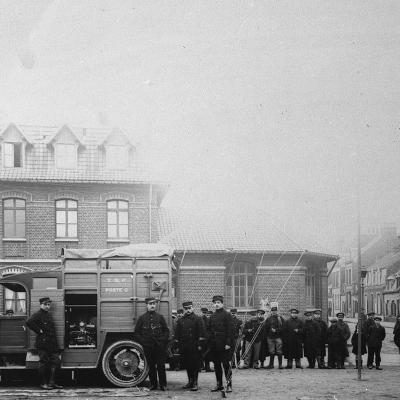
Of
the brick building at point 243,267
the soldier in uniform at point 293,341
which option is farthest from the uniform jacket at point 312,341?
the brick building at point 243,267

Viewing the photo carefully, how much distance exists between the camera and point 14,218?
2991 cm

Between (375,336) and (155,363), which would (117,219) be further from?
(155,363)

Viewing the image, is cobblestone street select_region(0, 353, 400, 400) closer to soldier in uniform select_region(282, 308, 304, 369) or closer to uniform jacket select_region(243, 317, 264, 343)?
soldier in uniform select_region(282, 308, 304, 369)

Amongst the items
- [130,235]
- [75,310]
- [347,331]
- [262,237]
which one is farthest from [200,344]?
[262,237]

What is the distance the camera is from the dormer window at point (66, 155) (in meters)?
30.8

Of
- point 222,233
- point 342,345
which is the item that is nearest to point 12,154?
point 222,233

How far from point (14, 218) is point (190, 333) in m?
18.1

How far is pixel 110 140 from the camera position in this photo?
31.4m

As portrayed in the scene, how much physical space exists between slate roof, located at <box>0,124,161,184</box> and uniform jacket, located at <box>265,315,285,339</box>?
1243 centimetres

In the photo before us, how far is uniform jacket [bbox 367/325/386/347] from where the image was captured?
61.2ft

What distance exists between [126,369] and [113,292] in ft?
4.87

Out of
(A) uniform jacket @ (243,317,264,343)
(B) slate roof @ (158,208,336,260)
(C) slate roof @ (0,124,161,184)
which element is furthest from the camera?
(B) slate roof @ (158,208,336,260)

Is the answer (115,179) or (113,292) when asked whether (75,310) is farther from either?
(115,179)

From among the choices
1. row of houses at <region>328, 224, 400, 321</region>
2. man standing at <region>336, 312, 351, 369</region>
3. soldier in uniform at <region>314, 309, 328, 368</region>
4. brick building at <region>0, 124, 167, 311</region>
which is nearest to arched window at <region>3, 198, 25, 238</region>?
brick building at <region>0, 124, 167, 311</region>
